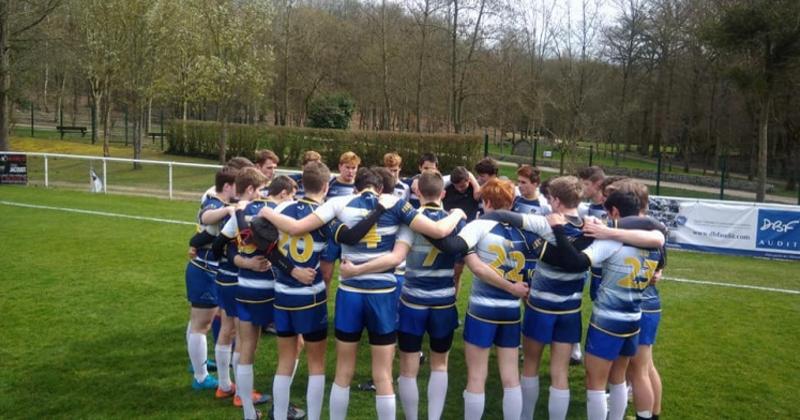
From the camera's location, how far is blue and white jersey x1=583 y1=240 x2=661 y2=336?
14.0ft

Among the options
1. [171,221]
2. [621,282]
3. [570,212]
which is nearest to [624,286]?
[621,282]

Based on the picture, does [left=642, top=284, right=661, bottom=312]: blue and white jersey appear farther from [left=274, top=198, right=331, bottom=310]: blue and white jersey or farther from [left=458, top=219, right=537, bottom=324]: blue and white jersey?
[left=274, top=198, right=331, bottom=310]: blue and white jersey

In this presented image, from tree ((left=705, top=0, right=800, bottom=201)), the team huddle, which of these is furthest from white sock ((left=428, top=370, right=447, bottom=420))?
tree ((left=705, top=0, right=800, bottom=201))

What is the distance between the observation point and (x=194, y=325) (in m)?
5.51

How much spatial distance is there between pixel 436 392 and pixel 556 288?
122 centimetres

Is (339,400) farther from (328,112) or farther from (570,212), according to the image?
(328,112)

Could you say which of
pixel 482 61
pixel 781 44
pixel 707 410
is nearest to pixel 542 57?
pixel 482 61

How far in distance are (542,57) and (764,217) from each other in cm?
3323

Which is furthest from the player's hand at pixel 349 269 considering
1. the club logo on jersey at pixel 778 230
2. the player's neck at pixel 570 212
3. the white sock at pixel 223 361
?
the club logo on jersey at pixel 778 230

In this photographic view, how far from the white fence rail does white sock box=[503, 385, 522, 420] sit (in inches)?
641

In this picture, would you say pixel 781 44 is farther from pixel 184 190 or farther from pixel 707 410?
pixel 184 190

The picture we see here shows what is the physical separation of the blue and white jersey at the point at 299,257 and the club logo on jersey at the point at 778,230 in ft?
41.3

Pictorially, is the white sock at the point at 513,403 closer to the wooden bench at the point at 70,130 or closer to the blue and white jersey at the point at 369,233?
the blue and white jersey at the point at 369,233

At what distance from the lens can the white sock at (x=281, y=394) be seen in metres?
4.64
